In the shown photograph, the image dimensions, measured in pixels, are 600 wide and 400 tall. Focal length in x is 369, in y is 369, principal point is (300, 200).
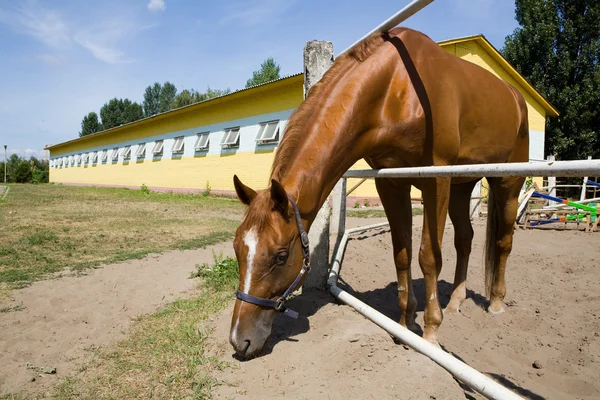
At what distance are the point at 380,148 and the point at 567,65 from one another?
955 inches

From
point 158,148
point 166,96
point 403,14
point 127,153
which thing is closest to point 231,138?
point 158,148

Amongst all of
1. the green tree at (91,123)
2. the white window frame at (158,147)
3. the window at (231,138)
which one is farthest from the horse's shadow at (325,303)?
the green tree at (91,123)

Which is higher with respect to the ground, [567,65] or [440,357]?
[567,65]

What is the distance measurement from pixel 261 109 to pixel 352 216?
7.14 metres

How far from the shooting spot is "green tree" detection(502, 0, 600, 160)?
20125mm

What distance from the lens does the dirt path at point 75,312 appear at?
7.93 feet

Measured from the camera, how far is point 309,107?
7.72 feet

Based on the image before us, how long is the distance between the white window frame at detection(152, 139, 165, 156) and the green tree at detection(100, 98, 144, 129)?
165 ft

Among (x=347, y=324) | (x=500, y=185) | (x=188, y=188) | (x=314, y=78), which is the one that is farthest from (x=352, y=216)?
(x=188, y=188)

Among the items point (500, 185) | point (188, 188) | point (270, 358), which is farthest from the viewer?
point (188, 188)

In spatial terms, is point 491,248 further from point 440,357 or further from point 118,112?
point 118,112

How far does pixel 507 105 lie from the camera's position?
11.4ft

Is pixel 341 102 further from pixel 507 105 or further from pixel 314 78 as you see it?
pixel 507 105

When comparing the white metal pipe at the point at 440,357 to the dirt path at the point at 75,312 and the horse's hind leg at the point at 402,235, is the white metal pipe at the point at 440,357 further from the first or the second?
the dirt path at the point at 75,312
